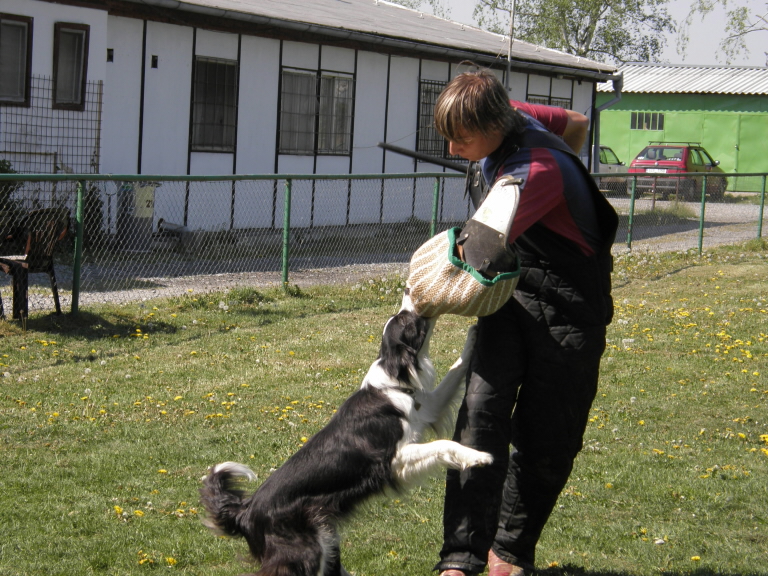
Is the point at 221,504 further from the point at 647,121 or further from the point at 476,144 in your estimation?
the point at 647,121

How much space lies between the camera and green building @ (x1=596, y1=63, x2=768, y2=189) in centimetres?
3534

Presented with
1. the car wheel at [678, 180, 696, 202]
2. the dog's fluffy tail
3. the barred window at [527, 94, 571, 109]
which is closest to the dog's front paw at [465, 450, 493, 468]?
the dog's fluffy tail

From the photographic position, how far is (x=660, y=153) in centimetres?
3111

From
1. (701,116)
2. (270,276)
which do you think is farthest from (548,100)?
(701,116)

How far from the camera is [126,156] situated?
14.2 meters

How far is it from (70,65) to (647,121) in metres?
29.8

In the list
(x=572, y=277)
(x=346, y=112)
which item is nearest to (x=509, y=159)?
(x=572, y=277)

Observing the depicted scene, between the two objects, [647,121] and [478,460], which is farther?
[647,121]

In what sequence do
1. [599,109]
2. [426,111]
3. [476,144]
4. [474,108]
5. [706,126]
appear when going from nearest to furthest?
1. [474,108]
2. [476,144]
3. [426,111]
4. [599,109]
5. [706,126]

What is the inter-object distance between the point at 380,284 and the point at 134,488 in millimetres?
6971

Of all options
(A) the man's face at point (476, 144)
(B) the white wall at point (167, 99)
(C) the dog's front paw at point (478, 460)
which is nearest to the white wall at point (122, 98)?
(B) the white wall at point (167, 99)

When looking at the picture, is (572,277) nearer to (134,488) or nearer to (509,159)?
(509,159)

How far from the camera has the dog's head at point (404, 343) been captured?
11.4 feet

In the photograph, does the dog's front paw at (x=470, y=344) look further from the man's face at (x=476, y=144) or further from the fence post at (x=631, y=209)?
the fence post at (x=631, y=209)
